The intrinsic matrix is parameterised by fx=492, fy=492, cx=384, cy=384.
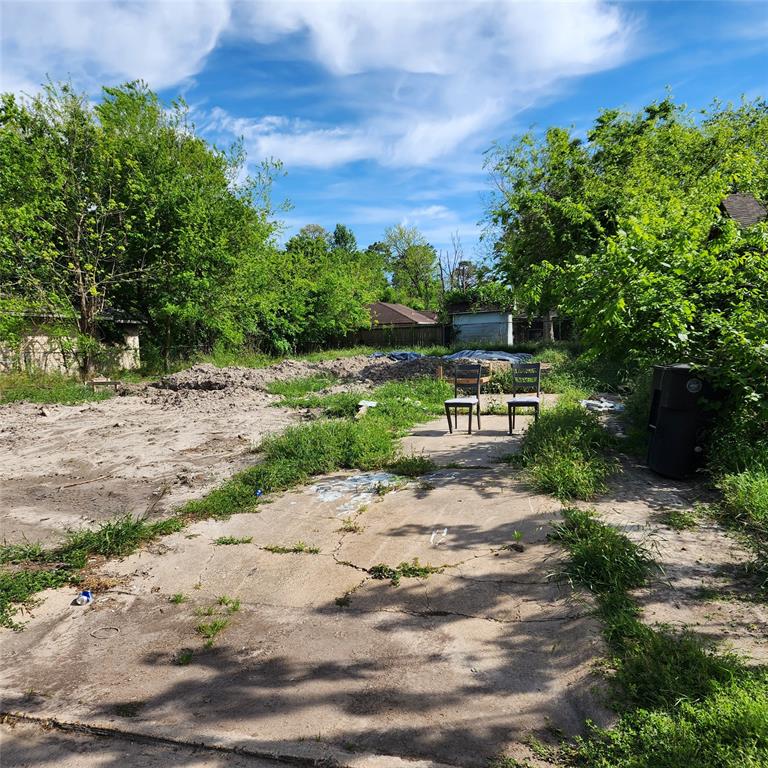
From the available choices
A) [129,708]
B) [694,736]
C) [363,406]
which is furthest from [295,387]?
[694,736]

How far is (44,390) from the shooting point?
1441cm

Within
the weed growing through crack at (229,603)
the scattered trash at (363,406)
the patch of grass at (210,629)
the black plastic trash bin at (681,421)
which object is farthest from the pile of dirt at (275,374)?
the patch of grass at (210,629)

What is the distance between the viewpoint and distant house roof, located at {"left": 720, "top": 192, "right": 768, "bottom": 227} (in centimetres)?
1406

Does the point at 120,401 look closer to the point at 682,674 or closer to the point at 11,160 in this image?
the point at 11,160

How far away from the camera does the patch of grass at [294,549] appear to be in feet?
14.6

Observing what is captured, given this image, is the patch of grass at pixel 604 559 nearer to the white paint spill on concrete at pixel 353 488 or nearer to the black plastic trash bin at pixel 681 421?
the black plastic trash bin at pixel 681 421

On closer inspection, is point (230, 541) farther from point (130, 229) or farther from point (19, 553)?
point (130, 229)

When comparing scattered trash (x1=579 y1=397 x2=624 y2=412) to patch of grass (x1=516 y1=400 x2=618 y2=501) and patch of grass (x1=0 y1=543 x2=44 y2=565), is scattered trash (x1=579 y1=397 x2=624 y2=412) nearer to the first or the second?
patch of grass (x1=516 y1=400 x2=618 y2=501)

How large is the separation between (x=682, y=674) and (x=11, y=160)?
2151 cm

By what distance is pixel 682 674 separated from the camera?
2.48m

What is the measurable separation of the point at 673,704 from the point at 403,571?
2.05 meters

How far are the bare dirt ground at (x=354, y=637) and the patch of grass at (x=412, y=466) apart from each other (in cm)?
99

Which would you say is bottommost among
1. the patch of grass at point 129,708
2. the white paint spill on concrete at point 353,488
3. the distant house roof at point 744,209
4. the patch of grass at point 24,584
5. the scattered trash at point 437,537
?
the patch of grass at point 129,708

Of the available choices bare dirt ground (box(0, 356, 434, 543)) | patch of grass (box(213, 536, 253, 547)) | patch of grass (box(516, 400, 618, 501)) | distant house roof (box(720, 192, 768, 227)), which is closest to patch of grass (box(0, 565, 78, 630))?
bare dirt ground (box(0, 356, 434, 543))
